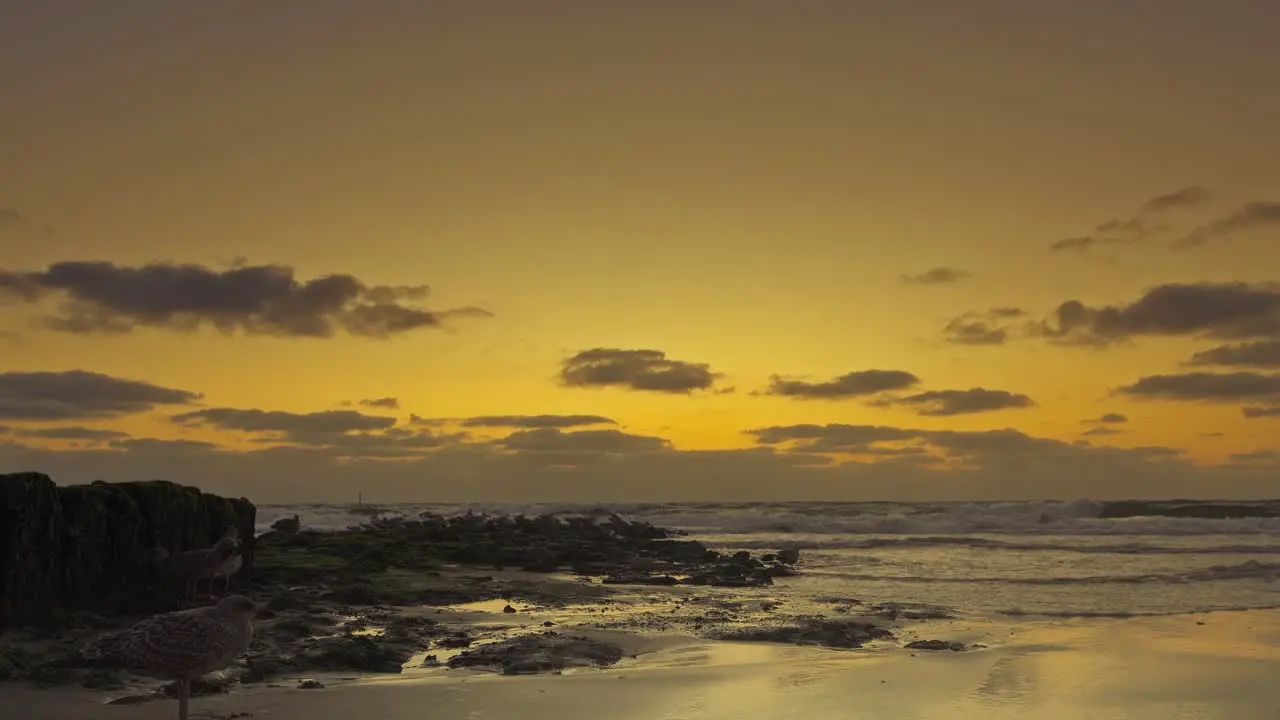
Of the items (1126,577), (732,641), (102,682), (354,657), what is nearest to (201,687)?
(102,682)

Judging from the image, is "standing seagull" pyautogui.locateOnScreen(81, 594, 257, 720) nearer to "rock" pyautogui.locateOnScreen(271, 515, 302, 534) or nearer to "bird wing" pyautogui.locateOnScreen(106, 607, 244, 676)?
"bird wing" pyautogui.locateOnScreen(106, 607, 244, 676)

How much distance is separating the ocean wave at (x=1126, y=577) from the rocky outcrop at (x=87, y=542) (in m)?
14.6

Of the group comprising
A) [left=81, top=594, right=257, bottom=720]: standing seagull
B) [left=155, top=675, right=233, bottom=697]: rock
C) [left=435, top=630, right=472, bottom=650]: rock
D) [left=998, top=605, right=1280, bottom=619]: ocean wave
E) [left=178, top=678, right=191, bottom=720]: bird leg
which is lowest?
[left=998, top=605, right=1280, bottom=619]: ocean wave

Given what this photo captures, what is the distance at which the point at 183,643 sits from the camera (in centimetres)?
789

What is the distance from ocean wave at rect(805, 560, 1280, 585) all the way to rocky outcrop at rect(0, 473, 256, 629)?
14.6 meters

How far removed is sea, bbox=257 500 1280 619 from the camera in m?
18.8

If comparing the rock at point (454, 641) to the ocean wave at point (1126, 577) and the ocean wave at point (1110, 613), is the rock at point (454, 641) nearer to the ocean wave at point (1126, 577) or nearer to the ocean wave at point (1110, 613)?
the ocean wave at point (1110, 613)

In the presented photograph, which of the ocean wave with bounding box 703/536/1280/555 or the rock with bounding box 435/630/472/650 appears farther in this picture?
the ocean wave with bounding box 703/536/1280/555

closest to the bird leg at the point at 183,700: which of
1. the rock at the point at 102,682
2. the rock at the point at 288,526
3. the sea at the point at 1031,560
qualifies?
the rock at the point at 102,682

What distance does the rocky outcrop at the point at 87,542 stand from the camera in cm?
1073

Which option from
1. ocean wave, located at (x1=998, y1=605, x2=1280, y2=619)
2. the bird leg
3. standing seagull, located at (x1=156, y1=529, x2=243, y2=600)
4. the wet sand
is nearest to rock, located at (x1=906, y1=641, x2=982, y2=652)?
the wet sand

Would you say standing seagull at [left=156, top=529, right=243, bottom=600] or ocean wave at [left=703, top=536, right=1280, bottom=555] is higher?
standing seagull at [left=156, top=529, right=243, bottom=600]

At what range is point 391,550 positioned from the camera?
82.7 feet

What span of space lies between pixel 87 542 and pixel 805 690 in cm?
810
